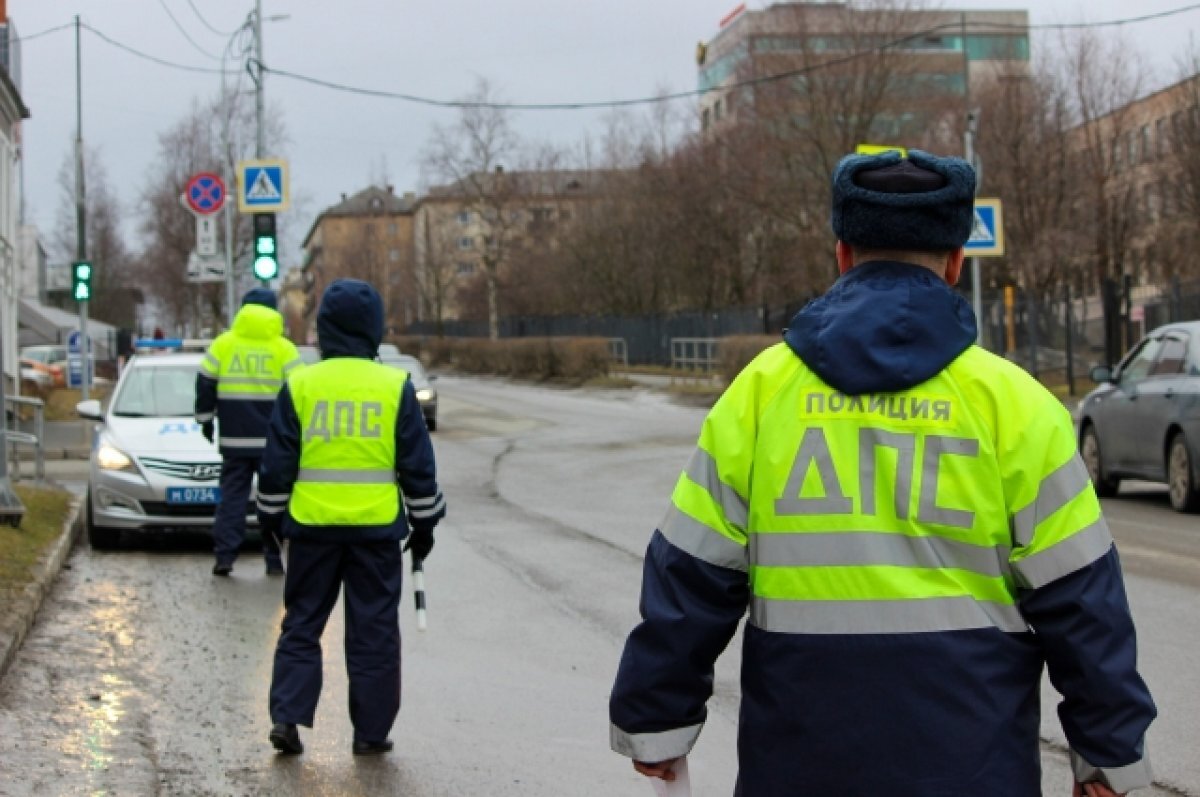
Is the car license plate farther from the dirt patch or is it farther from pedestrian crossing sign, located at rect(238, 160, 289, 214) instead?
pedestrian crossing sign, located at rect(238, 160, 289, 214)

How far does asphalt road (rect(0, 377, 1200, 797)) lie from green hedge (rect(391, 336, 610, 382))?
32182 mm

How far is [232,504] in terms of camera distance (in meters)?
10.9

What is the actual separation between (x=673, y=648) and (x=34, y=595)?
24.2ft

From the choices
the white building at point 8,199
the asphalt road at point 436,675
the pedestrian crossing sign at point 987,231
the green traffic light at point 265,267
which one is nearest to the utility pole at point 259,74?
the white building at point 8,199

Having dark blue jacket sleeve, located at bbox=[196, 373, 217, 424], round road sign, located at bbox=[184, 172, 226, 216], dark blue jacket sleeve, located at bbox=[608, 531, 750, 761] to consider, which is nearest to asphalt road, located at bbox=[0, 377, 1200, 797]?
dark blue jacket sleeve, located at bbox=[196, 373, 217, 424]

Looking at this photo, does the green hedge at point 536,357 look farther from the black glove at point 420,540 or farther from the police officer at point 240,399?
the black glove at point 420,540

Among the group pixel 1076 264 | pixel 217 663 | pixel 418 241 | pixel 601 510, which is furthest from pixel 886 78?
pixel 418 241

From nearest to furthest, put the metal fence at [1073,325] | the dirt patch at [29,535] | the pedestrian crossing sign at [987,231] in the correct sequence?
1. the dirt patch at [29,535]
2. the pedestrian crossing sign at [987,231]
3. the metal fence at [1073,325]

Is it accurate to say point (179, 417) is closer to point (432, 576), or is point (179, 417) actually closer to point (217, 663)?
point (432, 576)

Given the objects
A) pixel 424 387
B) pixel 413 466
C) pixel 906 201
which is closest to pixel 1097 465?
pixel 413 466

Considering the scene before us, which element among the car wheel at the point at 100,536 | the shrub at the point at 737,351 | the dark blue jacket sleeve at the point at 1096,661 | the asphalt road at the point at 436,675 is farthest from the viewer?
the shrub at the point at 737,351

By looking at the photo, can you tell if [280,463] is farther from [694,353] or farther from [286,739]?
[694,353]

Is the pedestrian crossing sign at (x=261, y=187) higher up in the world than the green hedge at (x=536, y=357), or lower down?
higher up

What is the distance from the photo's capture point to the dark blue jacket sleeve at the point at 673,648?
9.32 feet
